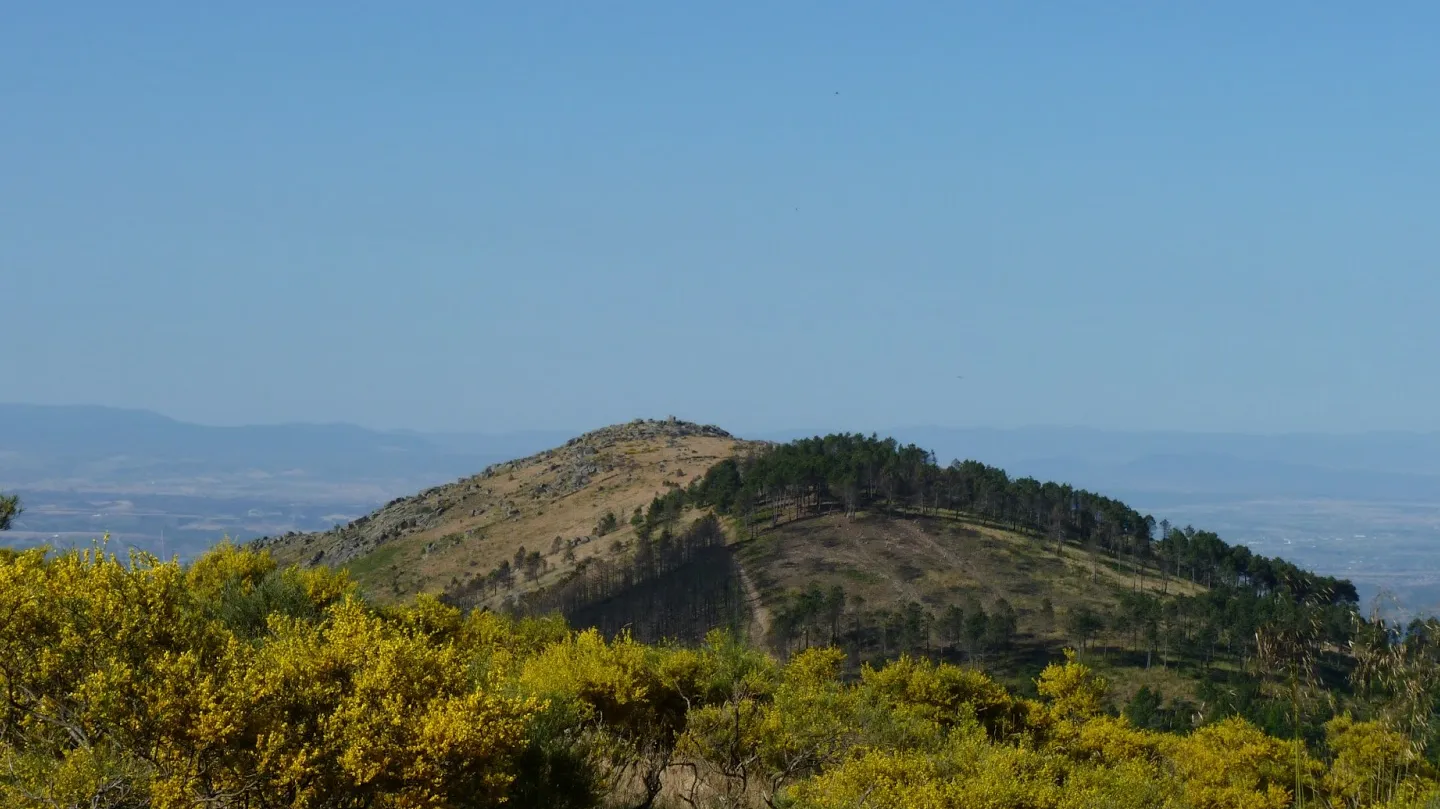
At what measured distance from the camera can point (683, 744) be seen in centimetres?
2664

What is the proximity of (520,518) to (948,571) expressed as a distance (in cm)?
5531

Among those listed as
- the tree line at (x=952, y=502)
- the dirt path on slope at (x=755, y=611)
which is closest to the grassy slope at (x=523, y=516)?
the tree line at (x=952, y=502)

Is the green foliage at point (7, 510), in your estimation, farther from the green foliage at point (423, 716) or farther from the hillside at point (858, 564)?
the hillside at point (858, 564)

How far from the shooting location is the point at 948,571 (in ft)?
375

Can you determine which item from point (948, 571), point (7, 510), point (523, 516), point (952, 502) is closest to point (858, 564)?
point (948, 571)

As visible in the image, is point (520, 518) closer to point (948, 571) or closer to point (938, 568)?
point (938, 568)

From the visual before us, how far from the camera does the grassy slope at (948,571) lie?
10450 centimetres

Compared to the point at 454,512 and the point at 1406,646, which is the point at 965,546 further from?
the point at 1406,646

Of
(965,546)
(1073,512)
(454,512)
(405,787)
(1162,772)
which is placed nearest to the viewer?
(405,787)

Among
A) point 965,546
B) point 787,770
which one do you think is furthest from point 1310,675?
point 965,546

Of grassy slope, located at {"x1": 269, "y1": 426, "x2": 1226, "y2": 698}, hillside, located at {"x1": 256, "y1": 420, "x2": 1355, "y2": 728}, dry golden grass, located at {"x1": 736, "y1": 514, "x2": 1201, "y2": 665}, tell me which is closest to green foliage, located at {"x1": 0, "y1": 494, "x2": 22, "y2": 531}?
hillside, located at {"x1": 256, "y1": 420, "x2": 1355, "y2": 728}

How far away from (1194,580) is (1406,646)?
119325 millimetres

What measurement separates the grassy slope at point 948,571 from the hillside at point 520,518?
68.1 feet

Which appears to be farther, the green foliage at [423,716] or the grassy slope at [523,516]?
the grassy slope at [523,516]
